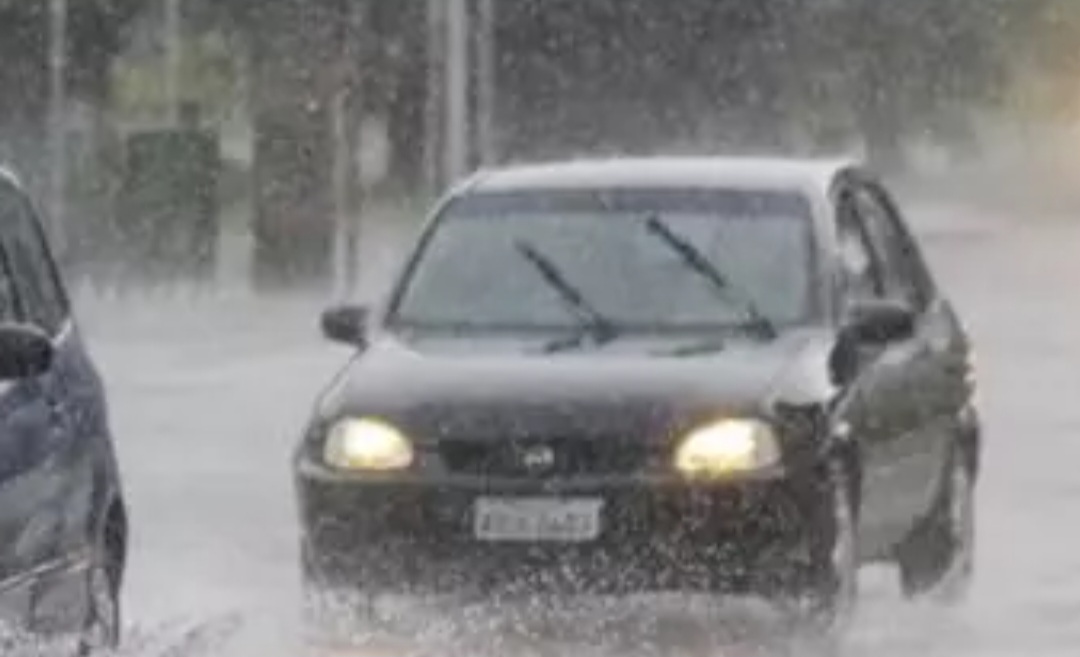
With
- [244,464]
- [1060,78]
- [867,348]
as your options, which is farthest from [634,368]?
[1060,78]

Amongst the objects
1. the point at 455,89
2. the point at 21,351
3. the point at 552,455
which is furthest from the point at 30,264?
the point at 455,89

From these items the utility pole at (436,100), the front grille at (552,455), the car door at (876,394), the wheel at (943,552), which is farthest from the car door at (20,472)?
the utility pole at (436,100)

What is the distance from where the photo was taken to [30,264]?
10336mm

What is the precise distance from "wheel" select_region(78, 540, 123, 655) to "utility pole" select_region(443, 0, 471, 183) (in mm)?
21702

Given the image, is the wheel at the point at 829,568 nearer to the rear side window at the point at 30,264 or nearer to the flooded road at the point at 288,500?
the flooded road at the point at 288,500

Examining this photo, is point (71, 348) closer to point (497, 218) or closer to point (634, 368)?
point (634, 368)

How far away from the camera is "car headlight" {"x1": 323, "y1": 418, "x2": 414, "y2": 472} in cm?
1154

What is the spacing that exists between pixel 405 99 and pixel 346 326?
1188 inches

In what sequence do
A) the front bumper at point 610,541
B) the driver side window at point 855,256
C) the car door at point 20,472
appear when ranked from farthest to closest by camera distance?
1. the driver side window at point 855,256
2. the front bumper at point 610,541
3. the car door at point 20,472

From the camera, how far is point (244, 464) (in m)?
19.1

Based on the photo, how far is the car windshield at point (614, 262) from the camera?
12.6 m

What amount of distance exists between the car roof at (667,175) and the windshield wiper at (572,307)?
468 millimetres

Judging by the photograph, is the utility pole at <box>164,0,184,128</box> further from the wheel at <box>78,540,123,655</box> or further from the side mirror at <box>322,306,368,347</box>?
the wheel at <box>78,540,123,655</box>

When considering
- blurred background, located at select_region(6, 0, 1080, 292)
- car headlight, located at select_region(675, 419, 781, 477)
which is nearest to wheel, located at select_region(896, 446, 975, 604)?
car headlight, located at select_region(675, 419, 781, 477)
